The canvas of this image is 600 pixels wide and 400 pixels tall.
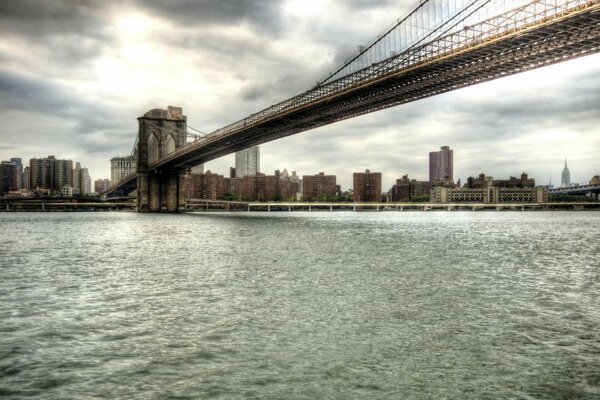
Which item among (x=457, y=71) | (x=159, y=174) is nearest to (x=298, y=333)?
(x=457, y=71)

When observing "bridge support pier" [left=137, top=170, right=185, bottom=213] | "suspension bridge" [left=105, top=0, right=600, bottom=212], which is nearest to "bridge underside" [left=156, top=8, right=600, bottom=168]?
"suspension bridge" [left=105, top=0, right=600, bottom=212]

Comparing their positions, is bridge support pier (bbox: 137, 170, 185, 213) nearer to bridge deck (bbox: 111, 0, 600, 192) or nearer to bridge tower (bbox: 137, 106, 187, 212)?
bridge tower (bbox: 137, 106, 187, 212)

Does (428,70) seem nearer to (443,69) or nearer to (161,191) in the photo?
(443,69)

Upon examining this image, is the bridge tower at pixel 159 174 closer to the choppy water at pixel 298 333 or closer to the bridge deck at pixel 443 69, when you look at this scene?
the bridge deck at pixel 443 69

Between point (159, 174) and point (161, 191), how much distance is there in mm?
3894

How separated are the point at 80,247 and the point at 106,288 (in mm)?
15889

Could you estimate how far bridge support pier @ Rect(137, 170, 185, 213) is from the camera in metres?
102

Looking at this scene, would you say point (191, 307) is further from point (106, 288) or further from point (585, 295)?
point (585, 295)

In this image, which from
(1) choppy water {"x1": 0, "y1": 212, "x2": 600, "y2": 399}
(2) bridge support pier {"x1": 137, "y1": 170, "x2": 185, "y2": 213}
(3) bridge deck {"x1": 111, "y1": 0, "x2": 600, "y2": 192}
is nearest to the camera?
(1) choppy water {"x1": 0, "y1": 212, "x2": 600, "y2": 399}

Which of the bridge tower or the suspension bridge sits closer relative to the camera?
the suspension bridge

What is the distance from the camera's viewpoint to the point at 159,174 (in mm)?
105250

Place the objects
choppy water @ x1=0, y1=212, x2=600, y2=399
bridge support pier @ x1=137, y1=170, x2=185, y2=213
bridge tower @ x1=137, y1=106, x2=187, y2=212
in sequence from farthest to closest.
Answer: bridge support pier @ x1=137, y1=170, x2=185, y2=213, bridge tower @ x1=137, y1=106, x2=187, y2=212, choppy water @ x1=0, y1=212, x2=600, y2=399

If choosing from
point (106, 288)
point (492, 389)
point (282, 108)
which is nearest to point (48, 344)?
point (106, 288)

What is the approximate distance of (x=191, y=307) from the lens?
1159 cm
